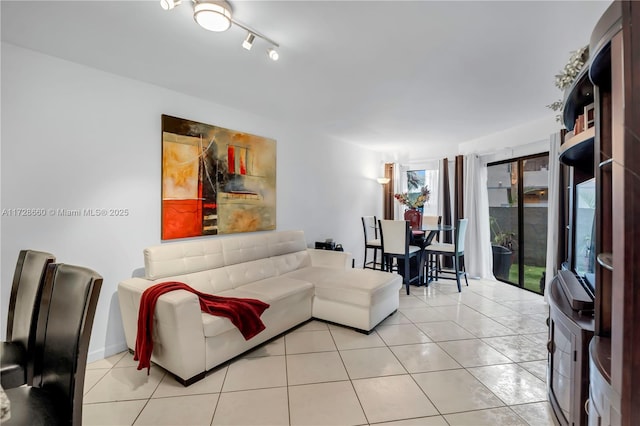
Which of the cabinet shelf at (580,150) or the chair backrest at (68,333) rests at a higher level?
the cabinet shelf at (580,150)

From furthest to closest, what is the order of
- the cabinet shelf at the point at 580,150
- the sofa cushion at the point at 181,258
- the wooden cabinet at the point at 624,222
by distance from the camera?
the sofa cushion at the point at 181,258
the cabinet shelf at the point at 580,150
the wooden cabinet at the point at 624,222

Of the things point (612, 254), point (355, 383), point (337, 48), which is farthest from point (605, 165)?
point (355, 383)

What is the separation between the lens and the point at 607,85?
3.70 feet

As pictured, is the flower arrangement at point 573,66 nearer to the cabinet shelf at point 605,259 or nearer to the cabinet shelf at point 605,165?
the cabinet shelf at point 605,165

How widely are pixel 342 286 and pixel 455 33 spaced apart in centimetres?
245

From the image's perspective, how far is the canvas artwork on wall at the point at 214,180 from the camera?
2953 mm

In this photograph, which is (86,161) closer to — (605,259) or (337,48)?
(337,48)

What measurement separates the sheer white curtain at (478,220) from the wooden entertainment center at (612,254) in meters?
3.87

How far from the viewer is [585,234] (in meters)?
1.89

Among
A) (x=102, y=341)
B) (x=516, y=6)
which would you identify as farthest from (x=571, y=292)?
(x=102, y=341)

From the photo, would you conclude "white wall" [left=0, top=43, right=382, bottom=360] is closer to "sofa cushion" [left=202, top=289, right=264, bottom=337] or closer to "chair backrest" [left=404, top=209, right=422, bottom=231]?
"sofa cushion" [left=202, top=289, right=264, bottom=337]

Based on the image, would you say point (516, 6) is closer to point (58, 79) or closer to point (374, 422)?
point (374, 422)

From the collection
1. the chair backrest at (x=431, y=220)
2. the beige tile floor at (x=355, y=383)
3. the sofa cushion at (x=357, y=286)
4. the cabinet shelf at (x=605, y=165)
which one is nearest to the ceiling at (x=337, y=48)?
the cabinet shelf at (x=605, y=165)

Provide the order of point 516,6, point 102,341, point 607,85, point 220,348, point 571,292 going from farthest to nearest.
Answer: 1. point 102,341
2. point 220,348
3. point 516,6
4. point 571,292
5. point 607,85
